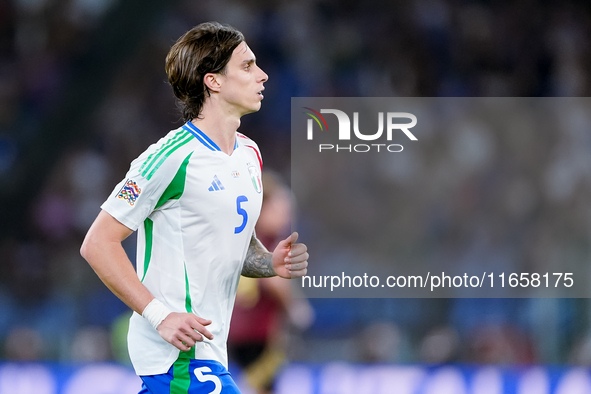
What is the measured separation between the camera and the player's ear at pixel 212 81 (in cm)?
280

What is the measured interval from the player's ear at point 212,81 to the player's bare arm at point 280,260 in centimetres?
63

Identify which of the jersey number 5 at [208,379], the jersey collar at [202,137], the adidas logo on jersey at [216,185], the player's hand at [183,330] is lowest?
the jersey number 5 at [208,379]

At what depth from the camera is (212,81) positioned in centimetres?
280

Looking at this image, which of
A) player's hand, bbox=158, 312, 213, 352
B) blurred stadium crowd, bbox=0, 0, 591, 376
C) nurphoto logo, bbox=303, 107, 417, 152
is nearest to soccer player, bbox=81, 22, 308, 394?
player's hand, bbox=158, 312, 213, 352

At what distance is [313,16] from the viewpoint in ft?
30.6

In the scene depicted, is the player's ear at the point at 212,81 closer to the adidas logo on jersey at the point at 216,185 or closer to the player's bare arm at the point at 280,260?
the adidas logo on jersey at the point at 216,185

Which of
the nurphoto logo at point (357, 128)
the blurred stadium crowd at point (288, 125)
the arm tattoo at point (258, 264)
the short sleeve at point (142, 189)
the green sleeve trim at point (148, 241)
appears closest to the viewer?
the short sleeve at point (142, 189)

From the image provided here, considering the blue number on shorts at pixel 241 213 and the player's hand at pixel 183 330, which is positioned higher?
the blue number on shorts at pixel 241 213

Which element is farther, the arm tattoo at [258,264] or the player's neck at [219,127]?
the arm tattoo at [258,264]

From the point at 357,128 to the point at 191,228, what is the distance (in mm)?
5501

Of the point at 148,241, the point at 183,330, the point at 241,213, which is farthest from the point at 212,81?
the point at 183,330

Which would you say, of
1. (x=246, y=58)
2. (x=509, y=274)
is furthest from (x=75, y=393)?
(x=509, y=274)

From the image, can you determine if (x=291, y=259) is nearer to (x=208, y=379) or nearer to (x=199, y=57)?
(x=208, y=379)

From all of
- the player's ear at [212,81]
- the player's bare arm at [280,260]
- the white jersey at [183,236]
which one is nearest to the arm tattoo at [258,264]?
the player's bare arm at [280,260]
